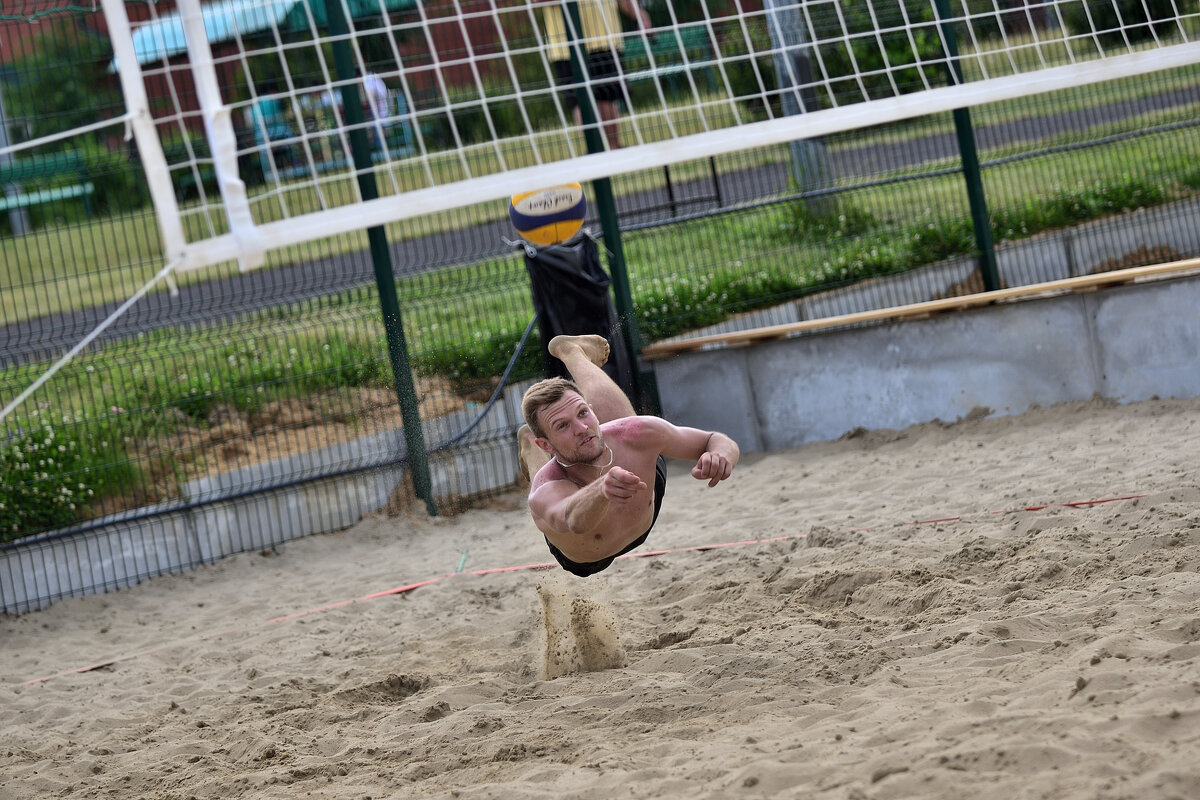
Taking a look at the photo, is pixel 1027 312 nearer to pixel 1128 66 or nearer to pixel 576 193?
pixel 1128 66

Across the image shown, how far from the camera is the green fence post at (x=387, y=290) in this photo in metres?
7.86

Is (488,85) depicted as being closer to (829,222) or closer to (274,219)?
(274,219)

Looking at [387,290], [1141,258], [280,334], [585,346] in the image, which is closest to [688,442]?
[585,346]

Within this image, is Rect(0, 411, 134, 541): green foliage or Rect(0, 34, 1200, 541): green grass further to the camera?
Rect(0, 34, 1200, 541): green grass

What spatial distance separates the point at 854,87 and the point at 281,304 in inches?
265

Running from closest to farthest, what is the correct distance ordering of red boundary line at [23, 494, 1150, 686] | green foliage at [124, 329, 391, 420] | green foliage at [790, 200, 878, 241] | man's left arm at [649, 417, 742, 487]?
man's left arm at [649, 417, 742, 487] → red boundary line at [23, 494, 1150, 686] → green foliage at [124, 329, 391, 420] → green foliage at [790, 200, 878, 241]

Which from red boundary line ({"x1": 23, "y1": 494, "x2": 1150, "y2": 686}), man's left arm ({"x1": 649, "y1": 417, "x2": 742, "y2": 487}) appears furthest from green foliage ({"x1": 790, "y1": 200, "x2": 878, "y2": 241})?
man's left arm ({"x1": 649, "y1": 417, "x2": 742, "y2": 487})

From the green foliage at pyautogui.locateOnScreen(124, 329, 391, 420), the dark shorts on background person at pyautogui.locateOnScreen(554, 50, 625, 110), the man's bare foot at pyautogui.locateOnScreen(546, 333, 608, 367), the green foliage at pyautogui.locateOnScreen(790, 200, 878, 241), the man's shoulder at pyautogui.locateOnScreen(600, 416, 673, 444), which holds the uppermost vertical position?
the dark shorts on background person at pyautogui.locateOnScreen(554, 50, 625, 110)

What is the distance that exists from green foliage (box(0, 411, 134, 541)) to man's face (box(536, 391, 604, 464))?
4.88 metres

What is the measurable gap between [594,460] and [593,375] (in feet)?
2.71

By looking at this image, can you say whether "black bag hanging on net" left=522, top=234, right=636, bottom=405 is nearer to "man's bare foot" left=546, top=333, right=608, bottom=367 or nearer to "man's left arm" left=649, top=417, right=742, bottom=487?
"man's bare foot" left=546, top=333, right=608, bottom=367

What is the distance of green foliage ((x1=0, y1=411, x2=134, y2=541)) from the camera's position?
25.4ft

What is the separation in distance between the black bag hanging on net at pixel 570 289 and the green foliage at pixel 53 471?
310 centimetres

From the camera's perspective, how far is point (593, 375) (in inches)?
193
